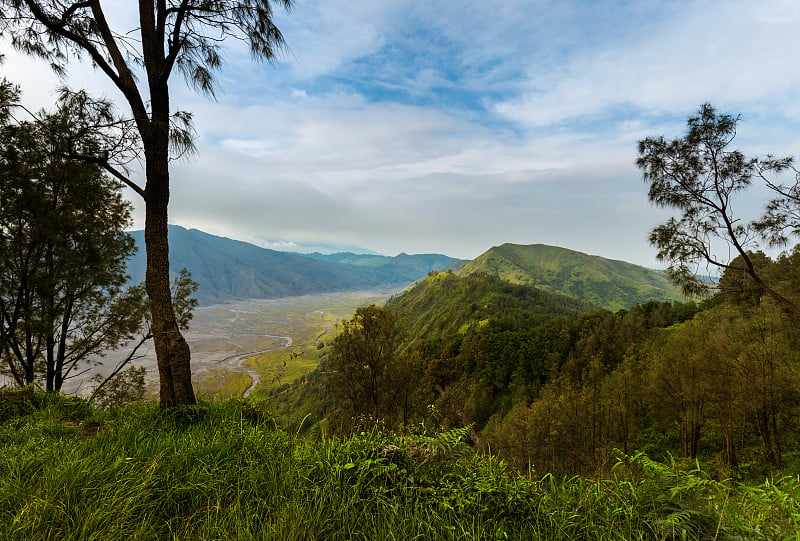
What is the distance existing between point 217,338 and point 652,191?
195 meters

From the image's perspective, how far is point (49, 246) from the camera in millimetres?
9070

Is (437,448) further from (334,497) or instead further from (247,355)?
(247,355)

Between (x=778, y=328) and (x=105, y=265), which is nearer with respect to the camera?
(x=105, y=265)

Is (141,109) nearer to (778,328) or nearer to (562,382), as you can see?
(778,328)

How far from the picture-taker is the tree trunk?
4.59 metres

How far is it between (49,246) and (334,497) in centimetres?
1253

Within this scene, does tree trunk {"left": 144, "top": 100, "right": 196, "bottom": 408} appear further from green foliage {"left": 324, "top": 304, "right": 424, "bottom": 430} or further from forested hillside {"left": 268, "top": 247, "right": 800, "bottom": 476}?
green foliage {"left": 324, "top": 304, "right": 424, "bottom": 430}

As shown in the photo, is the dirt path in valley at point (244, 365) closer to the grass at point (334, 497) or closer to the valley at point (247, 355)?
the valley at point (247, 355)

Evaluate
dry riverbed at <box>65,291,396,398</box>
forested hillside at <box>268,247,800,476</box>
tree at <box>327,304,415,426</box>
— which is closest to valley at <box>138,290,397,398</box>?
dry riverbed at <box>65,291,396,398</box>

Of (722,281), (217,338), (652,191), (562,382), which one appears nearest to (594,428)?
(562,382)

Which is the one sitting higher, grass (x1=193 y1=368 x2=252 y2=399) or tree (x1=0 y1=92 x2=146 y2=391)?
tree (x1=0 y1=92 x2=146 y2=391)

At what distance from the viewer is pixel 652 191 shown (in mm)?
10305

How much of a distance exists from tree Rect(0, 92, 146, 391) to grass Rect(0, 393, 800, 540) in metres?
8.77

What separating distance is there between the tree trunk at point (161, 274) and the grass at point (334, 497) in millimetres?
1268
